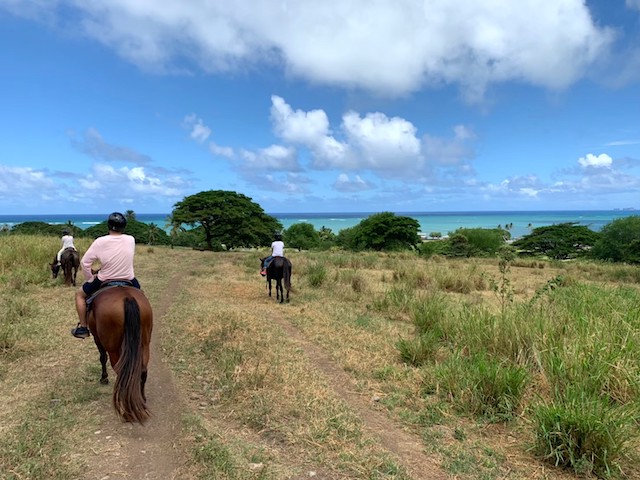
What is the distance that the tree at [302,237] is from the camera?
237 feet

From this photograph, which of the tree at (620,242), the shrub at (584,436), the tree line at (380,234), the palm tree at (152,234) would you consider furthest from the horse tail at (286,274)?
the palm tree at (152,234)

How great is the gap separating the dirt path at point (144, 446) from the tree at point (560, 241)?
66850mm

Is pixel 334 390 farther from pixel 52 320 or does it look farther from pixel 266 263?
pixel 266 263

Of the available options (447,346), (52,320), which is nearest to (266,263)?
(52,320)

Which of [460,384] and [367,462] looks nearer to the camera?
[367,462]

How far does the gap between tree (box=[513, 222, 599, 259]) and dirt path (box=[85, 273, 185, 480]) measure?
66850 millimetres

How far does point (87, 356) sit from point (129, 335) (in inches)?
108

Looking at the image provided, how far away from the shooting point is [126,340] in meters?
4.36

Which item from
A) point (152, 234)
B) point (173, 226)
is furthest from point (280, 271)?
point (152, 234)

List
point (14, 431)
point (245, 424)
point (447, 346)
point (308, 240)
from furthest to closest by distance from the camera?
point (308, 240) < point (447, 346) < point (245, 424) < point (14, 431)

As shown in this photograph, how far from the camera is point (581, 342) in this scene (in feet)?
17.1

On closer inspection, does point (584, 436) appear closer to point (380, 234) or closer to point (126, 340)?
point (126, 340)

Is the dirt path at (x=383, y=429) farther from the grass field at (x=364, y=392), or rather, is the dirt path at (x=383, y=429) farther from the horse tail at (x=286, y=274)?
the horse tail at (x=286, y=274)

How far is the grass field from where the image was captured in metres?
3.61
